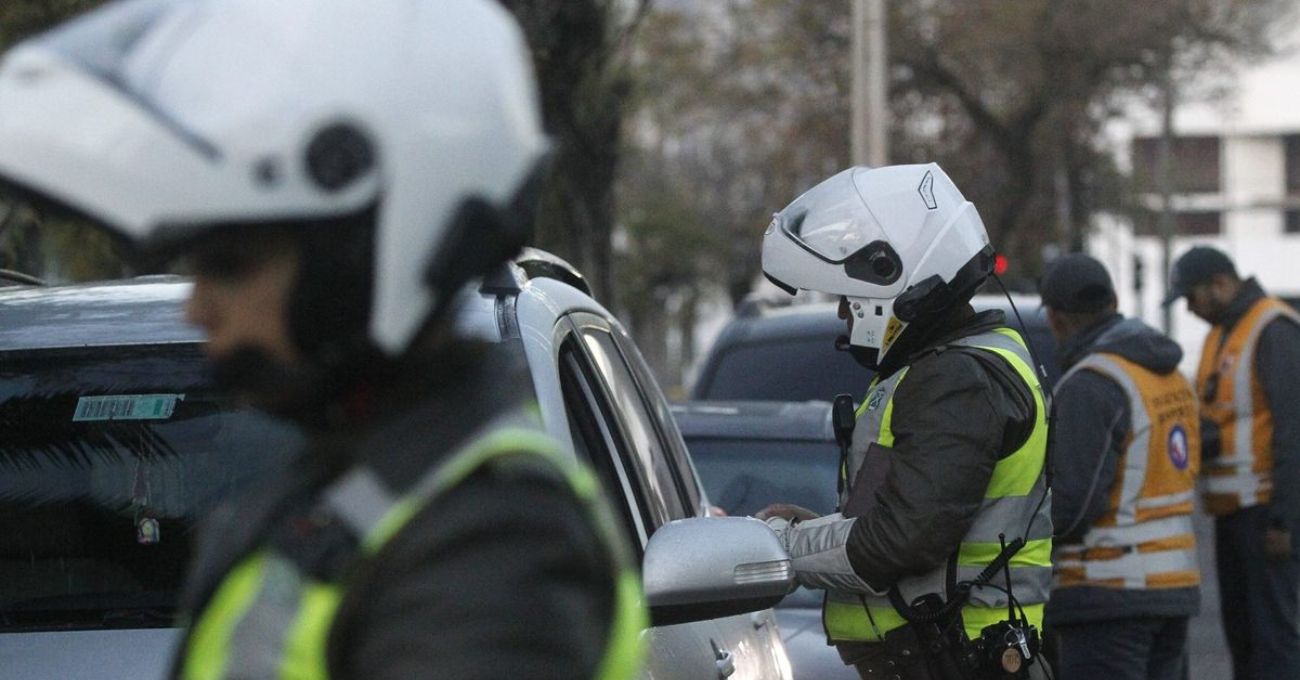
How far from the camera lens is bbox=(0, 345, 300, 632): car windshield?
3.47 m

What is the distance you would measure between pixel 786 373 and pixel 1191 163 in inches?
2449

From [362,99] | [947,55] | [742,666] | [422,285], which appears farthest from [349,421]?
[947,55]

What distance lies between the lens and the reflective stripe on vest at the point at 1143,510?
6055mm

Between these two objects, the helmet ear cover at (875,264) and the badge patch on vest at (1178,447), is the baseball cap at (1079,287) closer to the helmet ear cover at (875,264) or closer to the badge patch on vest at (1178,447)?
the badge patch on vest at (1178,447)

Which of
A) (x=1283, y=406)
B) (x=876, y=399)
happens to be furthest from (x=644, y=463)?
(x=1283, y=406)

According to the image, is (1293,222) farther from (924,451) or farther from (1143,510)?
(924,451)

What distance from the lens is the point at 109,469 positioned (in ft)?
11.7

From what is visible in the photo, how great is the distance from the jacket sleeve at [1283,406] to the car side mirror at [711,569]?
5037 mm

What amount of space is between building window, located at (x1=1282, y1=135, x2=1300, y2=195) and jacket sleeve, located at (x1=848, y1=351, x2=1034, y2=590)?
229ft

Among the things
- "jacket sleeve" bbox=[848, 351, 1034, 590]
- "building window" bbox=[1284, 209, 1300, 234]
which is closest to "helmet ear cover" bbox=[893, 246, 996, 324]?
"jacket sleeve" bbox=[848, 351, 1034, 590]

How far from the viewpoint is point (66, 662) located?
305 centimetres

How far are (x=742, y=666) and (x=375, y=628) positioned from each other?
8.21 feet

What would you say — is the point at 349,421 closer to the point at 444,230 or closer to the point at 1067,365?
the point at 444,230

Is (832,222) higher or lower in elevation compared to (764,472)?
higher
